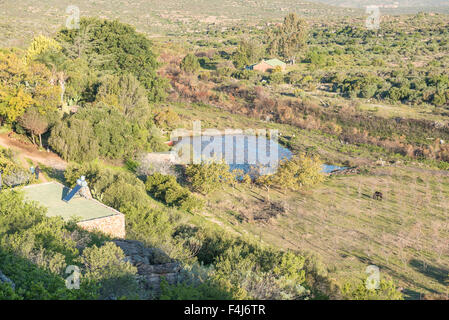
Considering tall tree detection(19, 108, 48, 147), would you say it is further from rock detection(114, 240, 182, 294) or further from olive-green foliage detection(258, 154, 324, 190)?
rock detection(114, 240, 182, 294)

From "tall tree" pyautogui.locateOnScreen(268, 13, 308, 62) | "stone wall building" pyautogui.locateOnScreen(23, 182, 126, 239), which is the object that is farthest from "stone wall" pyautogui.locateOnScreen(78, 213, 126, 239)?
"tall tree" pyautogui.locateOnScreen(268, 13, 308, 62)

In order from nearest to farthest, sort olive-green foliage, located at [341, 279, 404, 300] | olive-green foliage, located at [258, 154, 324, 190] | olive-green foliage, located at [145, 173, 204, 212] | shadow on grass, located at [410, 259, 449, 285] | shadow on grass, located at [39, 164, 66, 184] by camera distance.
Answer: olive-green foliage, located at [341, 279, 404, 300], shadow on grass, located at [410, 259, 449, 285], olive-green foliage, located at [145, 173, 204, 212], shadow on grass, located at [39, 164, 66, 184], olive-green foliage, located at [258, 154, 324, 190]

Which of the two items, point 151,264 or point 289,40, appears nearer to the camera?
point 151,264

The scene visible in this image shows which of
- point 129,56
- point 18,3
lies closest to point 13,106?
point 129,56

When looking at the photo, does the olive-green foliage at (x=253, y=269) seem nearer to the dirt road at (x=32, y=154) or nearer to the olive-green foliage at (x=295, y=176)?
the olive-green foliage at (x=295, y=176)

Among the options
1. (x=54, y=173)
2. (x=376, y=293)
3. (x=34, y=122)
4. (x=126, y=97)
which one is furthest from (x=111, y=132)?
(x=376, y=293)

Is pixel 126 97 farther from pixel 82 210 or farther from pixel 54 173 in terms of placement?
pixel 82 210
